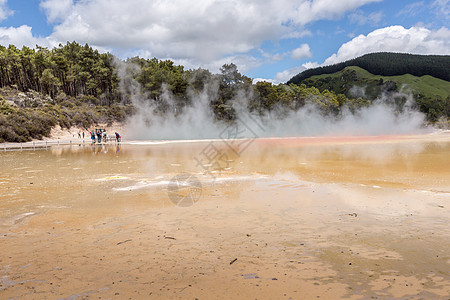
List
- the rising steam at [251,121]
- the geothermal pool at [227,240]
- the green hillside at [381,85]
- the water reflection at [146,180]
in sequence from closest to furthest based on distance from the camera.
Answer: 1. the geothermal pool at [227,240]
2. the water reflection at [146,180]
3. the rising steam at [251,121]
4. the green hillside at [381,85]

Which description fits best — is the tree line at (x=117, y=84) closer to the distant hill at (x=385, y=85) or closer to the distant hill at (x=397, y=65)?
the distant hill at (x=385, y=85)

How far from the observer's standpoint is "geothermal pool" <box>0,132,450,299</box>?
3941mm

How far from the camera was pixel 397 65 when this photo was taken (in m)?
143

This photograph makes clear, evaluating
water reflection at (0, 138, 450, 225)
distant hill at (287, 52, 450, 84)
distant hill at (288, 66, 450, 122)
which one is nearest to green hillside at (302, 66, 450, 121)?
distant hill at (288, 66, 450, 122)

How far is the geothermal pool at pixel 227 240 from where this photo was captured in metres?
3.94

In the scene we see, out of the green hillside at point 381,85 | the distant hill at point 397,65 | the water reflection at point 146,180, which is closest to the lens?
the water reflection at point 146,180

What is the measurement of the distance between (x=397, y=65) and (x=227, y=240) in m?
164

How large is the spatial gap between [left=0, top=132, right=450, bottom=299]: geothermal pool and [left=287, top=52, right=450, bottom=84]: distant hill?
15406 centimetres

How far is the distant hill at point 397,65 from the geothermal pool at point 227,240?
15406 centimetres

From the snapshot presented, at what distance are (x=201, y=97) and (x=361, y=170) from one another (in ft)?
169

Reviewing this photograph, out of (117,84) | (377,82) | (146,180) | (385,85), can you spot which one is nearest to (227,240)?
(146,180)

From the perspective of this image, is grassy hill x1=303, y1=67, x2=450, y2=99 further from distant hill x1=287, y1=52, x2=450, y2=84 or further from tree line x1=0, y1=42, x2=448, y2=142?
tree line x1=0, y1=42, x2=448, y2=142

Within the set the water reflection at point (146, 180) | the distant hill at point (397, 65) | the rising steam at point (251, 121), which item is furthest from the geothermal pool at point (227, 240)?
the distant hill at point (397, 65)

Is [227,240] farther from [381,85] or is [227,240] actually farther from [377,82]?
[377,82]
